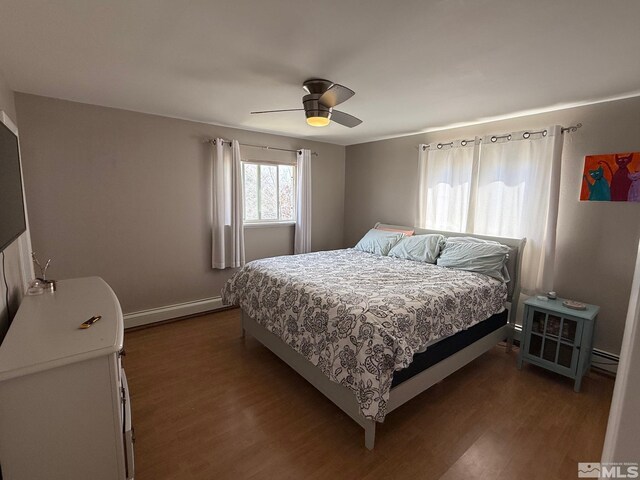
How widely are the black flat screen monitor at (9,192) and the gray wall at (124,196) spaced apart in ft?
3.84

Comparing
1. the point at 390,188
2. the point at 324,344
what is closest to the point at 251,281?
the point at 324,344

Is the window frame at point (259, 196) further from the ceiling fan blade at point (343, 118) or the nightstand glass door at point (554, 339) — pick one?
the nightstand glass door at point (554, 339)

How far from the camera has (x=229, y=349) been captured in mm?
2881

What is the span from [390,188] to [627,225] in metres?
2.44

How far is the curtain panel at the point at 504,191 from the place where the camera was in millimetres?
2756

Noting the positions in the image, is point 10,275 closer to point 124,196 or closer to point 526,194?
point 124,196

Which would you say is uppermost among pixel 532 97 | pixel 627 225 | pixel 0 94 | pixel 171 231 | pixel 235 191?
pixel 532 97

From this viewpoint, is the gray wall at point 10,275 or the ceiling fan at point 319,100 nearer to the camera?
the gray wall at point 10,275

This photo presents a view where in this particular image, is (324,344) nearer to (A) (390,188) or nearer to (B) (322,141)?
(A) (390,188)

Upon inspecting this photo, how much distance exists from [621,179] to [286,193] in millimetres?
3482

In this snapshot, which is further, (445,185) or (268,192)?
(268,192)

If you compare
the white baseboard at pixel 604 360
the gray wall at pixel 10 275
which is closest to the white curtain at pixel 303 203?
the gray wall at pixel 10 275

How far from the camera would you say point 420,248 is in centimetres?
335

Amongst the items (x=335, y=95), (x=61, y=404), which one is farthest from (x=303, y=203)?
(x=61, y=404)
